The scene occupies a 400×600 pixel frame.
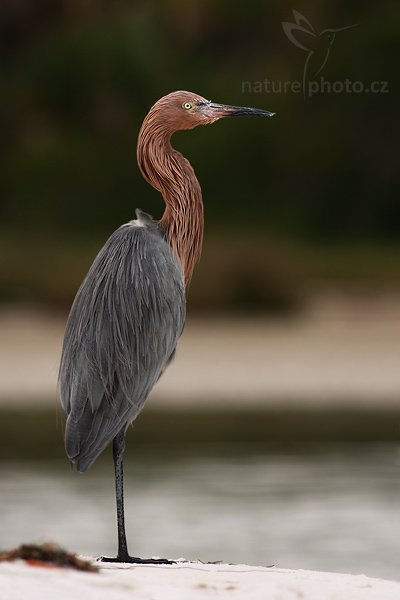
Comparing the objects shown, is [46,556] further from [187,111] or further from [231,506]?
[231,506]

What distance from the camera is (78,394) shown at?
580 cm

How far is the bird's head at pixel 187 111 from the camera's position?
6285 mm

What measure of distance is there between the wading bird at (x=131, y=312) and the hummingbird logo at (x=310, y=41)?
18574mm

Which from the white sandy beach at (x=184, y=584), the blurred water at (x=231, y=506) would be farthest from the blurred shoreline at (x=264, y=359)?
the white sandy beach at (x=184, y=584)

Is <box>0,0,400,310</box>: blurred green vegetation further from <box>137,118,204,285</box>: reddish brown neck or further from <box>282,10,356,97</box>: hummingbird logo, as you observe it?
<box>137,118,204,285</box>: reddish brown neck

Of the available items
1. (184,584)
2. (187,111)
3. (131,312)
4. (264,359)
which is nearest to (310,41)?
(264,359)

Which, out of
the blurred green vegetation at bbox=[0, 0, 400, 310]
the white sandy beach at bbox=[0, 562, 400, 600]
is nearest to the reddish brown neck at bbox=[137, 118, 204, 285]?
the white sandy beach at bbox=[0, 562, 400, 600]

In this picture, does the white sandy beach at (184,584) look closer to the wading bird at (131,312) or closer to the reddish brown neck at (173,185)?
the wading bird at (131,312)

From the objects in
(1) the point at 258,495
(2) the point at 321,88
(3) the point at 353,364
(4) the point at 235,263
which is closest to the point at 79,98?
(2) the point at 321,88

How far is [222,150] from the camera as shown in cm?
2523

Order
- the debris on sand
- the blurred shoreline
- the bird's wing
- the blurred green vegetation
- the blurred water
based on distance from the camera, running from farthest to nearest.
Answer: the blurred green vegetation → the blurred shoreline → the blurred water → the bird's wing → the debris on sand

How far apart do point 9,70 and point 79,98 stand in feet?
6.90

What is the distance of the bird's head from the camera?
247 inches

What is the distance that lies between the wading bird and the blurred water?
124 inches
